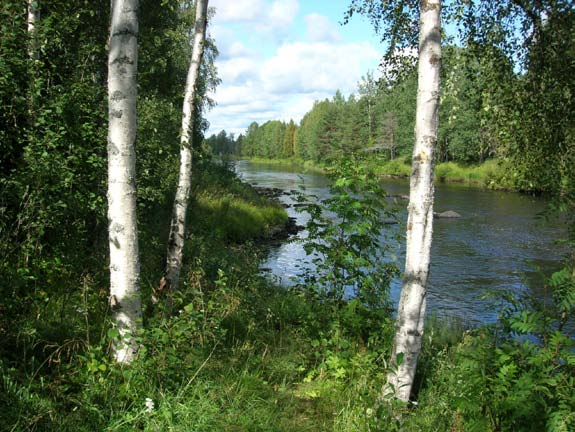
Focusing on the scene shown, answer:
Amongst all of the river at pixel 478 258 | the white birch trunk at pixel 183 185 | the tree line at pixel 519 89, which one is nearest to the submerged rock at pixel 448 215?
the river at pixel 478 258

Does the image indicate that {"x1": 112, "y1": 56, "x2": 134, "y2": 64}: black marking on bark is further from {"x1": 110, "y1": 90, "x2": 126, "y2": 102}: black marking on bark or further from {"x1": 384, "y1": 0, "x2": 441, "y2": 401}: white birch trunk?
{"x1": 384, "y1": 0, "x2": 441, "y2": 401}: white birch trunk

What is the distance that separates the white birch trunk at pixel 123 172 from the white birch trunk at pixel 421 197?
2282 mm

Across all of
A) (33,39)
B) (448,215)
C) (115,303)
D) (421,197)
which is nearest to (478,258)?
(448,215)

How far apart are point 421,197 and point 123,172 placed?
2476 millimetres

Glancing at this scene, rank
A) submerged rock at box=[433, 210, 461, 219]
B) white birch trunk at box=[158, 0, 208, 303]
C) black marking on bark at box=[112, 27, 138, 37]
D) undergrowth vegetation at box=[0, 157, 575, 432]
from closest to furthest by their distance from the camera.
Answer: undergrowth vegetation at box=[0, 157, 575, 432] < black marking on bark at box=[112, 27, 138, 37] < white birch trunk at box=[158, 0, 208, 303] < submerged rock at box=[433, 210, 461, 219]

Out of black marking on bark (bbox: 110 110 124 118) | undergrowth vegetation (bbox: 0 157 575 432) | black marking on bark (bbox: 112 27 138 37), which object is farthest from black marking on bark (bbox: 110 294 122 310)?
black marking on bark (bbox: 112 27 138 37)

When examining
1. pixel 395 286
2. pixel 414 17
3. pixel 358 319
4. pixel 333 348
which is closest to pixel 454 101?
pixel 414 17

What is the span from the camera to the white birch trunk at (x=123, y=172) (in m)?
3.66

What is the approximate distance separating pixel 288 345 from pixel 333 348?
1.83ft

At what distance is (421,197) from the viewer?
12.8 feet

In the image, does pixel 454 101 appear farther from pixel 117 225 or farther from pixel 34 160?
pixel 34 160

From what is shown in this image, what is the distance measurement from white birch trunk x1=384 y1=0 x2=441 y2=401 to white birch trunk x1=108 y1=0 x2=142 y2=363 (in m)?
2.28

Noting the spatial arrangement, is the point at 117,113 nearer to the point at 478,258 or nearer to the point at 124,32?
the point at 124,32

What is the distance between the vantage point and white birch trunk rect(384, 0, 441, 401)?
3867 millimetres
